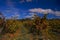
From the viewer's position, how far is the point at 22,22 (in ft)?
6.89

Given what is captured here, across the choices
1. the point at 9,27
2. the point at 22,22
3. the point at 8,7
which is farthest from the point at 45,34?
the point at 8,7

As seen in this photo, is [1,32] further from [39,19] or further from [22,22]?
[39,19]

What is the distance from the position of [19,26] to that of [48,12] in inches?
19.9

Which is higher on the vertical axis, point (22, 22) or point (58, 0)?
point (58, 0)

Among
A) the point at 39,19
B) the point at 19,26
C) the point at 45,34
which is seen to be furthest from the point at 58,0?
→ the point at 19,26

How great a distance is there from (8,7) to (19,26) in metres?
0.34

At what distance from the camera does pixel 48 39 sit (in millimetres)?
2123

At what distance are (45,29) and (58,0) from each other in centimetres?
51

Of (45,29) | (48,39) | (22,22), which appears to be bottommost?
(48,39)

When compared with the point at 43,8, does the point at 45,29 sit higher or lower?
lower

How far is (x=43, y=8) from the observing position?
7.13 feet

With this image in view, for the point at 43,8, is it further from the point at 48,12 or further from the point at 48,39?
the point at 48,39

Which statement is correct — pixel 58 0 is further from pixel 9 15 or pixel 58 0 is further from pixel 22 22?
pixel 9 15

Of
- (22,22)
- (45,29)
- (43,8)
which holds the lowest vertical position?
(45,29)
